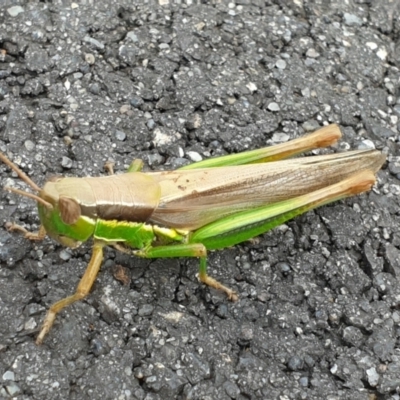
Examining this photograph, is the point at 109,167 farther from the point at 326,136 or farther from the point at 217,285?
the point at 326,136

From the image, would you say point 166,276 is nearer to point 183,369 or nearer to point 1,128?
point 183,369

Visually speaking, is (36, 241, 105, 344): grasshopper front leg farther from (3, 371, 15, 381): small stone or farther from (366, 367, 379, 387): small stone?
(366, 367, 379, 387): small stone

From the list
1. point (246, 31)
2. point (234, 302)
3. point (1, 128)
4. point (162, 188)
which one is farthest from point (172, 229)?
point (246, 31)

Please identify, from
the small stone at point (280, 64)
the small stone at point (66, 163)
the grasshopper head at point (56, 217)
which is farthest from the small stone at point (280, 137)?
the grasshopper head at point (56, 217)

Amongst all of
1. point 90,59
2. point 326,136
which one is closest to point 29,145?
point 90,59

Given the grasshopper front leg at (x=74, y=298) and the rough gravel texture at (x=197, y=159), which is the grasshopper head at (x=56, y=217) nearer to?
the grasshopper front leg at (x=74, y=298)
